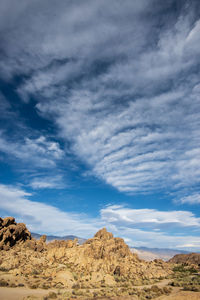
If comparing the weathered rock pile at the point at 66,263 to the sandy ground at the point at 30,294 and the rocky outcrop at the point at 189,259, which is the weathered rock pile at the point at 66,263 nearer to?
the sandy ground at the point at 30,294

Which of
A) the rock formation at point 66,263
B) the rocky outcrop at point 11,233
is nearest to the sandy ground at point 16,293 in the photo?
the rock formation at point 66,263

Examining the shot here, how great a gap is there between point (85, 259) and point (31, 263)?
16749 millimetres

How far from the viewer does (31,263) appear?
1978 inches

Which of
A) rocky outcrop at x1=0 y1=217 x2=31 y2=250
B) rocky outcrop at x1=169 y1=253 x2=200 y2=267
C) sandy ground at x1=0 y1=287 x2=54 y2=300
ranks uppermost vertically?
rocky outcrop at x1=0 y1=217 x2=31 y2=250

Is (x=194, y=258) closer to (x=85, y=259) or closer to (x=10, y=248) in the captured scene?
(x=85, y=259)

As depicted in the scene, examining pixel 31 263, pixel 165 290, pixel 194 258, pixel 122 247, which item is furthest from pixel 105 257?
pixel 194 258

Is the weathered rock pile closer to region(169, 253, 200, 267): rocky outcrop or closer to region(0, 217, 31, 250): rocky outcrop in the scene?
region(0, 217, 31, 250): rocky outcrop

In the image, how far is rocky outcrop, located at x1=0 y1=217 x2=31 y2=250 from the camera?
5726 centimetres

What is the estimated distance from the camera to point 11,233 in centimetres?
6059

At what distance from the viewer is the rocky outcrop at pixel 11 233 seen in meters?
57.3

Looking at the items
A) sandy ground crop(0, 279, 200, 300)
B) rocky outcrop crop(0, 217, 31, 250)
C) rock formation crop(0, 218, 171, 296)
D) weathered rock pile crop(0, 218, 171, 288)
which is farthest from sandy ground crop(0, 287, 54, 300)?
rocky outcrop crop(0, 217, 31, 250)

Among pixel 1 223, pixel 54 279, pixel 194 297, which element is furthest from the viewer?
pixel 1 223

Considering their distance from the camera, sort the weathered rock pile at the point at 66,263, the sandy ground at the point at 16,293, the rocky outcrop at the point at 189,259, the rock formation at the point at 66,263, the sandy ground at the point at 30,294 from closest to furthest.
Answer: the sandy ground at the point at 30,294, the sandy ground at the point at 16,293, the rock formation at the point at 66,263, the weathered rock pile at the point at 66,263, the rocky outcrop at the point at 189,259

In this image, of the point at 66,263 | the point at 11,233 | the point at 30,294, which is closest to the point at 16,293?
the point at 30,294
